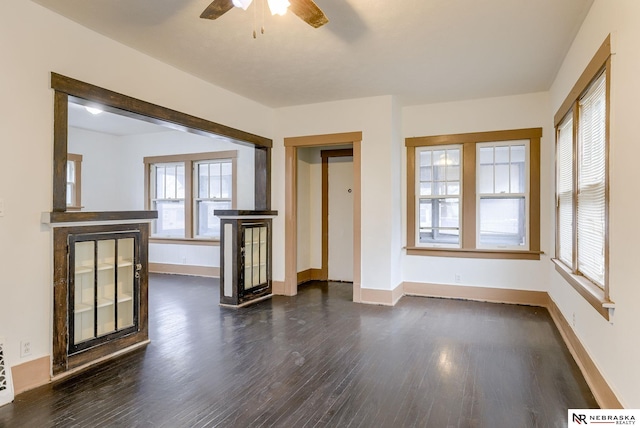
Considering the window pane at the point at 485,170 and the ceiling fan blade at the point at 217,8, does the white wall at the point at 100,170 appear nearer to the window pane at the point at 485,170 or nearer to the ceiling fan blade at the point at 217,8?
the ceiling fan blade at the point at 217,8

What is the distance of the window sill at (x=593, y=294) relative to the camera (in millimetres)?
2381

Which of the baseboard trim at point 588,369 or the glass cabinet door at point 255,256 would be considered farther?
the glass cabinet door at point 255,256

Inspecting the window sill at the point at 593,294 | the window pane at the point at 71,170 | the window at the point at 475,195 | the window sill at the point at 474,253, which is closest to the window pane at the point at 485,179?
the window at the point at 475,195

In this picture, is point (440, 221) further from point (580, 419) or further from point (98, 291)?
point (98, 291)

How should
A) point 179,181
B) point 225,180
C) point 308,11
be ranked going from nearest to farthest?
1. point 308,11
2. point 225,180
3. point 179,181

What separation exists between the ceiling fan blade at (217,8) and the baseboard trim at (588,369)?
3434mm

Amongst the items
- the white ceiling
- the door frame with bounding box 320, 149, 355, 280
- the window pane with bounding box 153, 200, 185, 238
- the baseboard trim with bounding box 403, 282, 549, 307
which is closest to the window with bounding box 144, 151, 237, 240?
the window pane with bounding box 153, 200, 185, 238

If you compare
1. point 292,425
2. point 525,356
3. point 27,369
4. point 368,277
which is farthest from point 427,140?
point 27,369

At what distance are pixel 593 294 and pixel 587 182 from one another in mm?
1015

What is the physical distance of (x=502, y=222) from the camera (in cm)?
532

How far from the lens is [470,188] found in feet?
17.7

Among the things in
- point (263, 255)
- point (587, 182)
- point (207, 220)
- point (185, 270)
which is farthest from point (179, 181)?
point (587, 182)

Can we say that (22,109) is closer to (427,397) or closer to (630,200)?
(427,397)

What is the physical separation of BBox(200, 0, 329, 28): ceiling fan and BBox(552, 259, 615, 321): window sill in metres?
2.65
